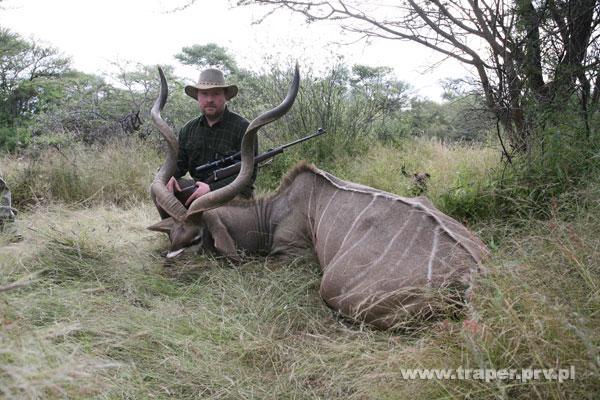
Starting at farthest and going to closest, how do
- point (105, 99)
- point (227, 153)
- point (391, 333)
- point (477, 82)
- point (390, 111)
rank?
point (105, 99)
point (390, 111)
point (227, 153)
point (477, 82)
point (391, 333)

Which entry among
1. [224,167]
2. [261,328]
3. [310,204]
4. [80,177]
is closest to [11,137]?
[80,177]

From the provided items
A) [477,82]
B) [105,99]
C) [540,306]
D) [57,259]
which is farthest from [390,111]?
[105,99]

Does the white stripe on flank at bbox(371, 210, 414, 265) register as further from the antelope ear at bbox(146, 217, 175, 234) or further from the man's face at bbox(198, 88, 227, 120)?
the man's face at bbox(198, 88, 227, 120)

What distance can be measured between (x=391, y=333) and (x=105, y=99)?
971 centimetres

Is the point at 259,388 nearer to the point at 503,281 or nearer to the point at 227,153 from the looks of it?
the point at 503,281

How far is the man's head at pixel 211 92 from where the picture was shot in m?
3.79

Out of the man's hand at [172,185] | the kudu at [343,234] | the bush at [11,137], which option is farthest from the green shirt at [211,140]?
the bush at [11,137]

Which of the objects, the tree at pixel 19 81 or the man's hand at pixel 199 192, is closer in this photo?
the man's hand at pixel 199 192

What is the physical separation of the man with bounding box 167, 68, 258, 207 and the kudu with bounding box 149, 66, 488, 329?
1.33 ft

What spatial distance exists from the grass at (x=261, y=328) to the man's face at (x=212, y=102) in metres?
1.10

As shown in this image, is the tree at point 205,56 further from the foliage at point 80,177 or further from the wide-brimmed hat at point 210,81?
the wide-brimmed hat at point 210,81

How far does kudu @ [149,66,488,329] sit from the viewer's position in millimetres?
2016

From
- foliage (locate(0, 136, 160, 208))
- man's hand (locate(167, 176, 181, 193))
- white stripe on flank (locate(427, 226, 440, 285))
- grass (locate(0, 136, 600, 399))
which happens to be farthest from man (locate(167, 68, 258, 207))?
white stripe on flank (locate(427, 226, 440, 285))

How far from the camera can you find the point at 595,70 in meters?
2.95
